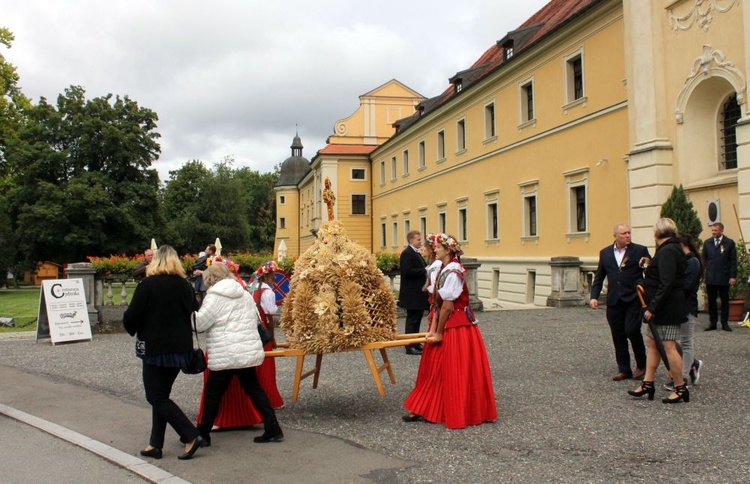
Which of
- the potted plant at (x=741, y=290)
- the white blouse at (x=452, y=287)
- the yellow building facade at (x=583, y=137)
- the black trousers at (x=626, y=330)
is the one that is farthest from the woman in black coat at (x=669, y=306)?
the yellow building facade at (x=583, y=137)

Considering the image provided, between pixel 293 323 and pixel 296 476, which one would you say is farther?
pixel 293 323

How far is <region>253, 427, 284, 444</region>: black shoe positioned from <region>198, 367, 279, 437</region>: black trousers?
0.13 feet

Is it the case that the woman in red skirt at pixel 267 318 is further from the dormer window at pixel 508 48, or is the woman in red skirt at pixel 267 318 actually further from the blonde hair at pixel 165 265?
the dormer window at pixel 508 48

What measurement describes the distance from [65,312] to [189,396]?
7.26 metres

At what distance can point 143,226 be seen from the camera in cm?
4488

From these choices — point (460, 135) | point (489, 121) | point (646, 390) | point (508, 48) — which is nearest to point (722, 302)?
point (646, 390)

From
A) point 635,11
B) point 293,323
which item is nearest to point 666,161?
point 635,11

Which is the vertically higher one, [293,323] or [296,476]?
[293,323]

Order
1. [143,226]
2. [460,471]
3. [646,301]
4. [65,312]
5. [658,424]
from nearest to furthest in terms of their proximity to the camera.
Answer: [460,471]
[658,424]
[646,301]
[65,312]
[143,226]

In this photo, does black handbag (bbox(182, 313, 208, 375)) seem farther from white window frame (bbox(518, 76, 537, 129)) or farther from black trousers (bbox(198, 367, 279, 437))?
white window frame (bbox(518, 76, 537, 129))

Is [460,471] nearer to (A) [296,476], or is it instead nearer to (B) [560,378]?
(A) [296,476]

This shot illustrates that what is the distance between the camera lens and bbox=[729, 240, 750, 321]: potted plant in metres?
14.4

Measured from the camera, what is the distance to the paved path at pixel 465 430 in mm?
5102

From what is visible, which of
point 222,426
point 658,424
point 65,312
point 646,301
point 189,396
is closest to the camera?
point 658,424
